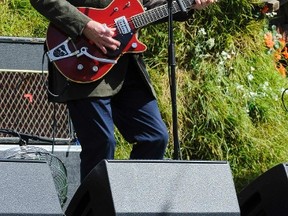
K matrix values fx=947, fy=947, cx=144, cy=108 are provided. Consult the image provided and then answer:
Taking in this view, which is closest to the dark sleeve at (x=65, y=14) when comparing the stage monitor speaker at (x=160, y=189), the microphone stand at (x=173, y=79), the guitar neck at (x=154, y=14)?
the guitar neck at (x=154, y=14)

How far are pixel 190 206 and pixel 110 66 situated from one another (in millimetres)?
1465

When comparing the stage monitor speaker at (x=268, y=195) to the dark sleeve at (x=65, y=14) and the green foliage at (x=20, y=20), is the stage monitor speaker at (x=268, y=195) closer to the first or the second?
the dark sleeve at (x=65, y=14)

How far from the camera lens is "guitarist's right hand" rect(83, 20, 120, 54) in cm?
448

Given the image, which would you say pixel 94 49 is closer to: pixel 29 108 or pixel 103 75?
pixel 103 75

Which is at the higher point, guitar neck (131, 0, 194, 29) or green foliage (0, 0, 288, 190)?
guitar neck (131, 0, 194, 29)

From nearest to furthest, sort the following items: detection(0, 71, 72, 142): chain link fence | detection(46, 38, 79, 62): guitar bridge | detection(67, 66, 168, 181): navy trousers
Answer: detection(67, 66, 168, 181): navy trousers, detection(46, 38, 79, 62): guitar bridge, detection(0, 71, 72, 142): chain link fence

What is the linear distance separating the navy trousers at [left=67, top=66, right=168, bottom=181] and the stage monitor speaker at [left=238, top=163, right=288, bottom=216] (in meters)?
0.93

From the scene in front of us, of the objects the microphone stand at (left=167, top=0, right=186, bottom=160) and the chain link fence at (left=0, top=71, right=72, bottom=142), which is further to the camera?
the chain link fence at (left=0, top=71, right=72, bottom=142)

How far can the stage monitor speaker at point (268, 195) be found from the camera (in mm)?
3420

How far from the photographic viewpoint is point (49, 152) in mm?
5270

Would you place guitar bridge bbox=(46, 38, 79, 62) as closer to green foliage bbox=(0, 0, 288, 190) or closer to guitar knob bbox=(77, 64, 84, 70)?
guitar knob bbox=(77, 64, 84, 70)

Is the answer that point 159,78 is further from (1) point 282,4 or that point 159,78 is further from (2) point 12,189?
(2) point 12,189

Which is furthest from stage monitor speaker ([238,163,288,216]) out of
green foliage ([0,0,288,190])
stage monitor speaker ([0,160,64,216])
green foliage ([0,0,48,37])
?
green foliage ([0,0,48,37])

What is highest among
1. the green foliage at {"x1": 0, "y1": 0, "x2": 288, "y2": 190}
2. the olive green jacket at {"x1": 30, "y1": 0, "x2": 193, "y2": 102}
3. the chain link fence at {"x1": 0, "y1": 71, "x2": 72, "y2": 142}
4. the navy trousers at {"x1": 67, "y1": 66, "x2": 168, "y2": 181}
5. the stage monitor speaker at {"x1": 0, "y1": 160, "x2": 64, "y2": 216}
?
the stage monitor speaker at {"x1": 0, "y1": 160, "x2": 64, "y2": 216}
